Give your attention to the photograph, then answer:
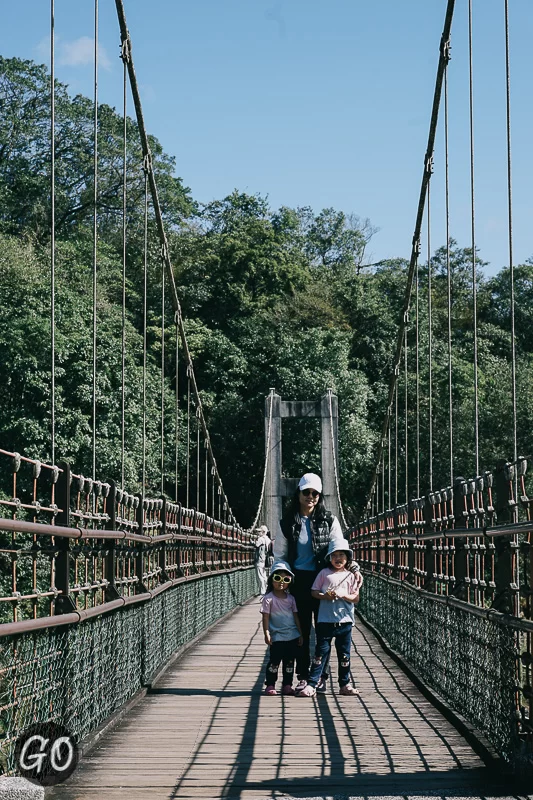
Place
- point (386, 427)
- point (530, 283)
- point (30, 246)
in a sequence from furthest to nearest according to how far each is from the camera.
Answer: point (530, 283)
point (30, 246)
point (386, 427)

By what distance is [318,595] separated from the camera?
6336mm

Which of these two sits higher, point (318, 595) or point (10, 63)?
point (10, 63)

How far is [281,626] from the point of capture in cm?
642

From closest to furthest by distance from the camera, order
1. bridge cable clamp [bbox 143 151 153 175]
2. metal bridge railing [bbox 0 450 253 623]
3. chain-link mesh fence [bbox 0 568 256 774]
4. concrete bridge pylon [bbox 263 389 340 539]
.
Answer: chain-link mesh fence [bbox 0 568 256 774]
metal bridge railing [bbox 0 450 253 623]
bridge cable clamp [bbox 143 151 153 175]
concrete bridge pylon [bbox 263 389 340 539]

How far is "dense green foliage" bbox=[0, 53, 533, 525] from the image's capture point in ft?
95.9

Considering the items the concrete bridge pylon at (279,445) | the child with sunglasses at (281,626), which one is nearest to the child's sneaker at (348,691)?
the child with sunglasses at (281,626)

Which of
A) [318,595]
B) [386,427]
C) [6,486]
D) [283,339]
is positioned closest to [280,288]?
[283,339]

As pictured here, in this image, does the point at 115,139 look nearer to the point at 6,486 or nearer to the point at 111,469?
the point at 111,469

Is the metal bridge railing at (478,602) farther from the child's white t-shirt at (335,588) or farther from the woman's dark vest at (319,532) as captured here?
the woman's dark vest at (319,532)

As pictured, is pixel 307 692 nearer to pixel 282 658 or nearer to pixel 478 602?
pixel 282 658

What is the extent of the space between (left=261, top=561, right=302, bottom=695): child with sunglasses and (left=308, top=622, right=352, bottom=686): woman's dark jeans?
0.10 m

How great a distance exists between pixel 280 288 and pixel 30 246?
1381 cm

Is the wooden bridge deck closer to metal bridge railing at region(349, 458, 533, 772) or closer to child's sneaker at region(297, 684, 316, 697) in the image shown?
child's sneaker at region(297, 684, 316, 697)

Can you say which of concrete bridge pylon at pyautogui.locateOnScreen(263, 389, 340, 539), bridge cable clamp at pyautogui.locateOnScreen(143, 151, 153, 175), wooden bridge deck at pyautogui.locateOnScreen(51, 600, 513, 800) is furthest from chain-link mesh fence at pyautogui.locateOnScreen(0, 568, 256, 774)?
concrete bridge pylon at pyautogui.locateOnScreen(263, 389, 340, 539)
